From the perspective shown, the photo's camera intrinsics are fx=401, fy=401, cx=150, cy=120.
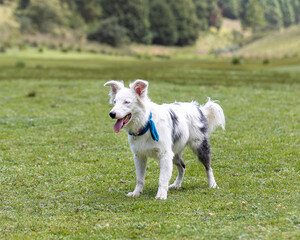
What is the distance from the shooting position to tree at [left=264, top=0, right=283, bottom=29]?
142875 millimetres

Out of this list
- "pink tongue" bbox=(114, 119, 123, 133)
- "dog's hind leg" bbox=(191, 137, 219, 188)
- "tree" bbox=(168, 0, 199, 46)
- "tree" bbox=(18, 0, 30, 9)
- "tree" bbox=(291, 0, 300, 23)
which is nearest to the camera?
"pink tongue" bbox=(114, 119, 123, 133)

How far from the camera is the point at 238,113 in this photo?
16438 millimetres

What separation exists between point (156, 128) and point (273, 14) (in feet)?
484

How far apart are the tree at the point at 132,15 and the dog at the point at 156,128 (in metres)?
93.4

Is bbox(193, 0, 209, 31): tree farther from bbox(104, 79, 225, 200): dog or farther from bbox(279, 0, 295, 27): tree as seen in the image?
bbox(104, 79, 225, 200): dog

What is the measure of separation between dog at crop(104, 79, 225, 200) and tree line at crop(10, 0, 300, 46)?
214 feet

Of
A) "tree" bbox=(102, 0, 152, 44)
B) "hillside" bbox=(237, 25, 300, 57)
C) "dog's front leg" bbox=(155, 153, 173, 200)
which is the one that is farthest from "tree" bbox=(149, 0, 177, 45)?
"dog's front leg" bbox=(155, 153, 173, 200)

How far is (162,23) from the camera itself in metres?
106

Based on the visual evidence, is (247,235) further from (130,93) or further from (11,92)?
(11,92)

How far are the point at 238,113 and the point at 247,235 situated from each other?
11.4 metres

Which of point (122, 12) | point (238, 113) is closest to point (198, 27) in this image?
point (122, 12)

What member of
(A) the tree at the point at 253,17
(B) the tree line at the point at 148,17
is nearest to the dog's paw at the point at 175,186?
(B) the tree line at the point at 148,17

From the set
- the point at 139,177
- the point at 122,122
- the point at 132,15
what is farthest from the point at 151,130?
the point at 132,15

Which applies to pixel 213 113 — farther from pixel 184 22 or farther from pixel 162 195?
pixel 184 22
